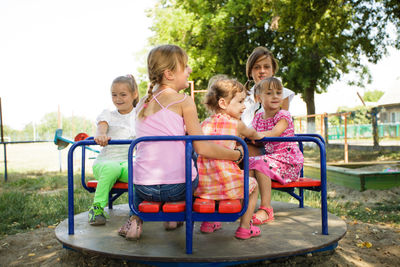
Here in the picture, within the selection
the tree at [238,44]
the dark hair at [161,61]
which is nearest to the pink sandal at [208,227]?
the dark hair at [161,61]

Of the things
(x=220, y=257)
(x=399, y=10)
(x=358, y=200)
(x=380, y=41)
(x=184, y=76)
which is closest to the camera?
(x=220, y=257)

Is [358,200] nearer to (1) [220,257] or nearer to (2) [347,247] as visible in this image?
(2) [347,247]

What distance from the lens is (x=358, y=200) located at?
565 centimetres

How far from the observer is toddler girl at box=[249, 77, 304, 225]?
3164 millimetres

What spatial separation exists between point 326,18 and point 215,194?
8.96 metres

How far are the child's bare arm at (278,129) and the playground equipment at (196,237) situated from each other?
23 cm

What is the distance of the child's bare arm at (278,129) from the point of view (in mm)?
3258

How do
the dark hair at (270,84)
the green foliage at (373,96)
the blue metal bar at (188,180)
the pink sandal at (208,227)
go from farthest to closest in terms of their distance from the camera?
the green foliage at (373,96), the dark hair at (270,84), the pink sandal at (208,227), the blue metal bar at (188,180)

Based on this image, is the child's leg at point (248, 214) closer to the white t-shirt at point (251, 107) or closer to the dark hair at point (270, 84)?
the dark hair at point (270, 84)

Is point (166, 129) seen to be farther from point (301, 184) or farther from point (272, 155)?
point (301, 184)

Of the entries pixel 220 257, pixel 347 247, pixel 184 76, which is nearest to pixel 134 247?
pixel 220 257

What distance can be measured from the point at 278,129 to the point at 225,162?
913 millimetres

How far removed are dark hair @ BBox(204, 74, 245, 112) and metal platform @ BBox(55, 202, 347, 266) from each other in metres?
0.98

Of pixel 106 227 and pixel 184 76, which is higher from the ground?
pixel 184 76
